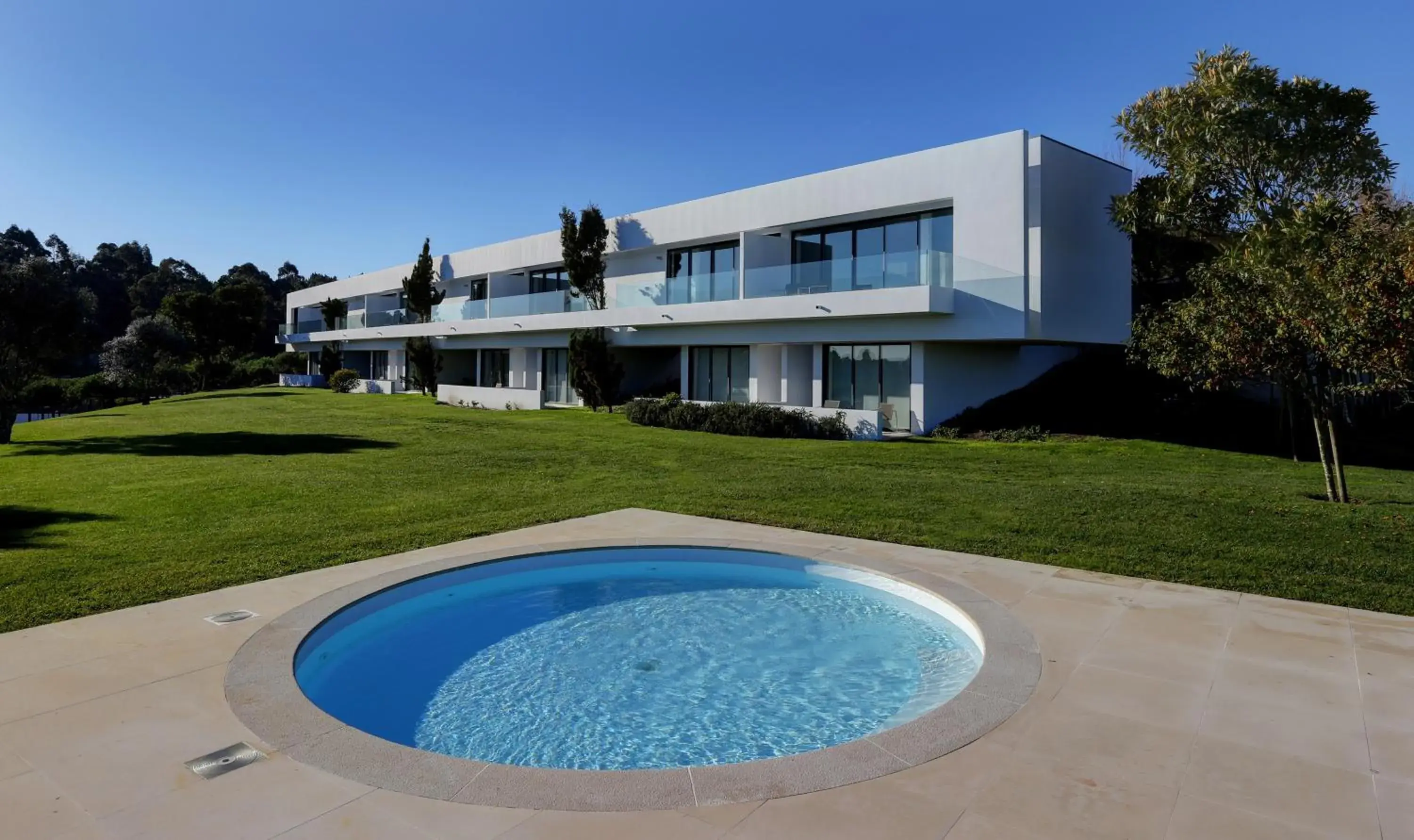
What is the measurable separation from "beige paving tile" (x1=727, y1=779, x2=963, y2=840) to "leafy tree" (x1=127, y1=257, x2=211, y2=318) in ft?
257

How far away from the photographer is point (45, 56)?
15.2 meters

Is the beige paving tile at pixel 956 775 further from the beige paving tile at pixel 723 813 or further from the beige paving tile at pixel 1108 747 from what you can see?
the beige paving tile at pixel 723 813

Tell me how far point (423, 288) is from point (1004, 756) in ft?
135

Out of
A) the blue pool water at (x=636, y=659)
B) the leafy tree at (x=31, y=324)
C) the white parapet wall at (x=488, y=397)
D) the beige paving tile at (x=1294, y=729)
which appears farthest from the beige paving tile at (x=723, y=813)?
the white parapet wall at (x=488, y=397)

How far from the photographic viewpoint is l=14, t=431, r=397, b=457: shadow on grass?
16.7 m

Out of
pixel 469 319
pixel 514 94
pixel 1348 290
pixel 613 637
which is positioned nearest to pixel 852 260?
pixel 514 94

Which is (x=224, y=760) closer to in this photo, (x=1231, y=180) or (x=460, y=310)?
(x=1231, y=180)

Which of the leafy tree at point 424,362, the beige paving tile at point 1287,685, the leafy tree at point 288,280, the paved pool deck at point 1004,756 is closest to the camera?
the paved pool deck at point 1004,756

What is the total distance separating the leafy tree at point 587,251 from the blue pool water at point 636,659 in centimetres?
2358

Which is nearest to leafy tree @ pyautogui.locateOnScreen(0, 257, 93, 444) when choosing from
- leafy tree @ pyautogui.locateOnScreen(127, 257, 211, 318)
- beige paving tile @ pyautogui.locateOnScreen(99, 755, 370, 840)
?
beige paving tile @ pyautogui.locateOnScreen(99, 755, 370, 840)

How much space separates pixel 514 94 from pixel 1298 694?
1959 centimetres

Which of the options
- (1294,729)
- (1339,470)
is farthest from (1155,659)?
(1339,470)

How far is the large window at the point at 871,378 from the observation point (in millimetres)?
22031

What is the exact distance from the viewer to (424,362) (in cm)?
3900
